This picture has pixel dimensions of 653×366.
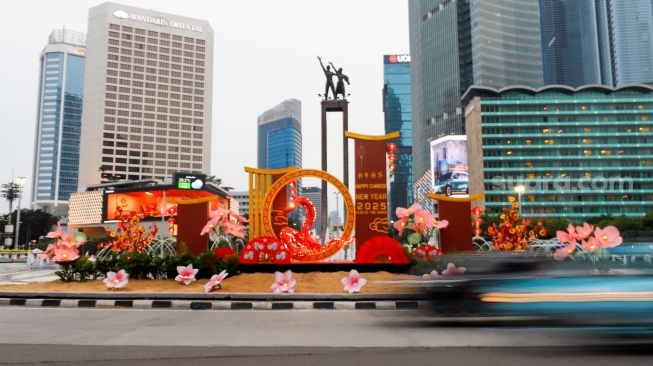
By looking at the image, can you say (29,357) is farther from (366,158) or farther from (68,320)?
(366,158)

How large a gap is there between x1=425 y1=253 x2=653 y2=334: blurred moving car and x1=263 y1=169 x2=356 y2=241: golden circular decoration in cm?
983

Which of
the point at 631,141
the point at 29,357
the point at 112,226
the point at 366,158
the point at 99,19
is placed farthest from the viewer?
the point at 99,19

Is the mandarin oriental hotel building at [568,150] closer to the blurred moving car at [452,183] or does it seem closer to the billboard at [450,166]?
the blurred moving car at [452,183]

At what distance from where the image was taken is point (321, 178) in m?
18.6

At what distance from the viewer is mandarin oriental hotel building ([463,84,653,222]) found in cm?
9419

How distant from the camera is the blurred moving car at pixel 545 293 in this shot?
6.01m

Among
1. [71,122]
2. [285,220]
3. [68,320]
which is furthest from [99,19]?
[68,320]

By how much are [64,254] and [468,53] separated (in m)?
127

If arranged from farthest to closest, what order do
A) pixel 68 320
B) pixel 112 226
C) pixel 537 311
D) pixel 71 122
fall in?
pixel 71 122
pixel 112 226
pixel 68 320
pixel 537 311

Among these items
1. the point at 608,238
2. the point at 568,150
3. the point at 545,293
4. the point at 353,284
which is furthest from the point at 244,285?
the point at 568,150

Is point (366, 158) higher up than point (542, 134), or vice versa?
point (542, 134)

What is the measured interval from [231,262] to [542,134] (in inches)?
3726

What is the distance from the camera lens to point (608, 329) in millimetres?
6043

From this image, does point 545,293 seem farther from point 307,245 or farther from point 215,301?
point 307,245
